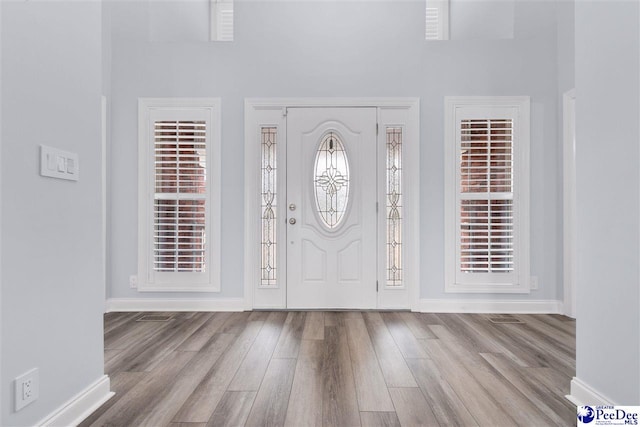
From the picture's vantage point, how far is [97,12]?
6.61 feet

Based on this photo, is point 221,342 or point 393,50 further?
point 393,50

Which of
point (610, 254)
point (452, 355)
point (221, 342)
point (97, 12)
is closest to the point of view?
point (610, 254)

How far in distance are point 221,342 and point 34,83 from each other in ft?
6.77

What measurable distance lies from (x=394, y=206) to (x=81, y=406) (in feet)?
9.66

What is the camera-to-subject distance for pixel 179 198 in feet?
12.6

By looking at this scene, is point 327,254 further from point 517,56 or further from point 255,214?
point 517,56

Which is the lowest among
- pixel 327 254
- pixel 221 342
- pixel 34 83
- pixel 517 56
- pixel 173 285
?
pixel 221 342

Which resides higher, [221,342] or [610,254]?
[610,254]

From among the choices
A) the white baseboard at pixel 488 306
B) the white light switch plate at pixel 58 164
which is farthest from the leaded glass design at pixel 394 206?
the white light switch plate at pixel 58 164

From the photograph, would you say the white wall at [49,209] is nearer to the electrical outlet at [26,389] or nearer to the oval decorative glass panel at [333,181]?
the electrical outlet at [26,389]

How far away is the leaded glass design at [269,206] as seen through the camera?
3871mm

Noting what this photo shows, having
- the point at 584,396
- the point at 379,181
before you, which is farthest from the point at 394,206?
the point at 584,396

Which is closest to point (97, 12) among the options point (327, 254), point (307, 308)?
point (327, 254)

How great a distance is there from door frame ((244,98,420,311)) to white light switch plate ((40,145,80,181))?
6.86 feet
